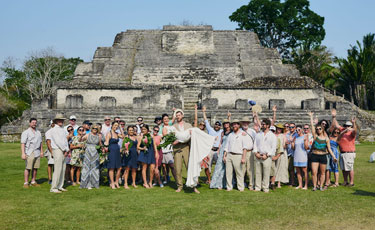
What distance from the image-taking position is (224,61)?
969 inches

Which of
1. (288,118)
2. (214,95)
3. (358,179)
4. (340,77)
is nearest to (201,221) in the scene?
(358,179)

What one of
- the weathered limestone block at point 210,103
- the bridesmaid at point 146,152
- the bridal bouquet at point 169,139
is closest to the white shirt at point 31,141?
the bridesmaid at point 146,152

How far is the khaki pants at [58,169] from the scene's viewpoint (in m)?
7.98

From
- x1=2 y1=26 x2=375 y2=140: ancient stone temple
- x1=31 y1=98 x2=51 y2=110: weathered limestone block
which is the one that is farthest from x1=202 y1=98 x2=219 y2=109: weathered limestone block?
x1=31 y1=98 x2=51 y2=110: weathered limestone block

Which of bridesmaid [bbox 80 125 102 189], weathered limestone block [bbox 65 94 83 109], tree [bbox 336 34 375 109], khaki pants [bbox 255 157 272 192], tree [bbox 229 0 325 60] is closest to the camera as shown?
khaki pants [bbox 255 157 272 192]

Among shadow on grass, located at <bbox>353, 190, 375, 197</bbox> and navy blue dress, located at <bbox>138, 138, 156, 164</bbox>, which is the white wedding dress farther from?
shadow on grass, located at <bbox>353, 190, 375, 197</bbox>

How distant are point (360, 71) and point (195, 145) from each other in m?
31.0

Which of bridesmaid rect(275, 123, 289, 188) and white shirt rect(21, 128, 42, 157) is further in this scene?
bridesmaid rect(275, 123, 289, 188)

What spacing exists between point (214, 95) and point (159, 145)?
1196 centimetres

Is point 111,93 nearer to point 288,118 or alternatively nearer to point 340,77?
point 288,118

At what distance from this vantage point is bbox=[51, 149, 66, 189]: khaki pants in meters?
7.98

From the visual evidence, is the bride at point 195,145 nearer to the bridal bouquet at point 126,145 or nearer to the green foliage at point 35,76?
the bridal bouquet at point 126,145

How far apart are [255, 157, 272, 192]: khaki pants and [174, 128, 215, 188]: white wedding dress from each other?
1.13m

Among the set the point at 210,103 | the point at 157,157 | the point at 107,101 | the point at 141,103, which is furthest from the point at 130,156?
the point at 107,101
